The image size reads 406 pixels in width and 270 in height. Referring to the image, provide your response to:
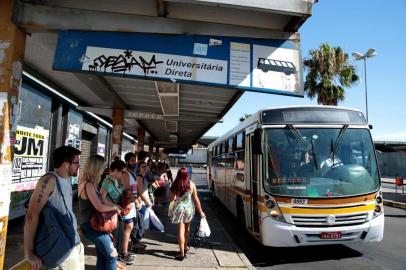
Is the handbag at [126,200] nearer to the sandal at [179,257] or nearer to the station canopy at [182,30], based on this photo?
the sandal at [179,257]

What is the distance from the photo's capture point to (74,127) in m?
13.3

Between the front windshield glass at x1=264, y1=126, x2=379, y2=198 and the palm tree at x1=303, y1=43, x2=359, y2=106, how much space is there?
1724 centimetres

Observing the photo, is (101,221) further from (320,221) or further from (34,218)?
(320,221)

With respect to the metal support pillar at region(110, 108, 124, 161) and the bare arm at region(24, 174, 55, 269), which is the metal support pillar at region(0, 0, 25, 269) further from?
the metal support pillar at region(110, 108, 124, 161)

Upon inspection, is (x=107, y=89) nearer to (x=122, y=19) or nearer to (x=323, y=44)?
(x=122, y=19)

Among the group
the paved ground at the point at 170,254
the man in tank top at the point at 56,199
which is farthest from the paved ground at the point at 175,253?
the man in tank top at the point at 56,199

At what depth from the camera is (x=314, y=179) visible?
6766mm

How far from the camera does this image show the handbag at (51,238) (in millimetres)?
2961

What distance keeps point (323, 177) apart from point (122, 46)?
444 cm

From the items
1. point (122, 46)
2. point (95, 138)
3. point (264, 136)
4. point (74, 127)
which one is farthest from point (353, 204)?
point (95, 138)

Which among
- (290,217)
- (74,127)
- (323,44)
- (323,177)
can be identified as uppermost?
(323,44)

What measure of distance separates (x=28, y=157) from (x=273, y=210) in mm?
6667

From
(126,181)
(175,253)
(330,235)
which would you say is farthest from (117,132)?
(330,235)

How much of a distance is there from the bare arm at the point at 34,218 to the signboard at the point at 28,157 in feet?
20.7
